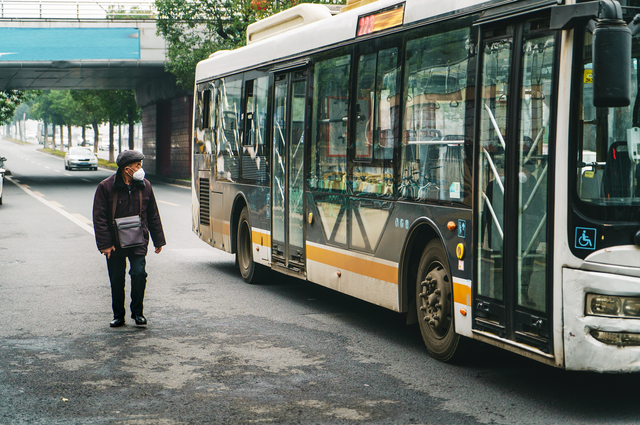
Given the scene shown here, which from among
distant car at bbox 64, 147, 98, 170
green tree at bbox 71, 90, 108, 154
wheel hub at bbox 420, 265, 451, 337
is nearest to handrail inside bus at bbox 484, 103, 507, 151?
wheel hub at bbox 420, 265, 451, 337

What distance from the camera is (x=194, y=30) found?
36750 mm

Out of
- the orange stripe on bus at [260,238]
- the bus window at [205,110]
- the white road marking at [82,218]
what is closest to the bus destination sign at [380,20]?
the orange stripe on bus at [260,238]

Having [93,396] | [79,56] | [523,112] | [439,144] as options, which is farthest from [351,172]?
[79,56]

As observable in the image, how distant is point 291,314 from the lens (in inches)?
343

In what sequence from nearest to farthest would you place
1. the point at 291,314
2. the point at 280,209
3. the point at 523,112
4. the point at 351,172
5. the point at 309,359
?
the point at 523,112 → the point at 309,359 → the point at 351,172 → the point at 291,314 → the point at 280,209

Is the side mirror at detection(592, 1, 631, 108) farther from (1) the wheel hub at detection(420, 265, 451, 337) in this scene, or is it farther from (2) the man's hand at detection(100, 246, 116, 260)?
(2) the man's hand at detection(100, 246, 116, 260)

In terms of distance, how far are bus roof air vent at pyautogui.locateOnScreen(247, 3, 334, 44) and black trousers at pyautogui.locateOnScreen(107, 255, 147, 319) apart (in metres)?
3.41

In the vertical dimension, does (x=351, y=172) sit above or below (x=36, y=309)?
above

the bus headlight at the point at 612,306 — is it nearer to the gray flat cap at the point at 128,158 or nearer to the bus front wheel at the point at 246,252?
the gray flat cap at the point at 128,158

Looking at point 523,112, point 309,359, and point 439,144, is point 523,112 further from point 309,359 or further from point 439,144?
point 309,359

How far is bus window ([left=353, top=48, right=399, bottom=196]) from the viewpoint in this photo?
7133 millimetres

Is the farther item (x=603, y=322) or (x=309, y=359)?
(x=309, y=359)

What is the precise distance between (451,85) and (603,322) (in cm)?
219

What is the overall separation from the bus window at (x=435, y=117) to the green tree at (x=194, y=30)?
2760 centimetres
